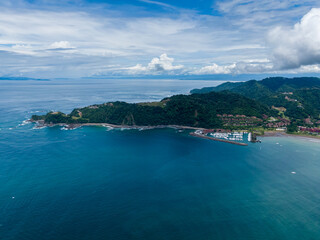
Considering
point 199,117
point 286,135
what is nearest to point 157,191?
point 199,117

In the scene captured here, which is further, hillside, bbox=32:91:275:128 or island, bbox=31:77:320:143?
hillside, bbox=32:91:275:128

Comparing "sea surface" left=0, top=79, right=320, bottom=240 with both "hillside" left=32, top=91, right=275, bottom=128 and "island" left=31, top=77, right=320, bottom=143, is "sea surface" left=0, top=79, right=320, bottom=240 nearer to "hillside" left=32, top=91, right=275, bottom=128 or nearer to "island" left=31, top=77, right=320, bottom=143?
"island" left=31, top=77, right=320, bottom=143

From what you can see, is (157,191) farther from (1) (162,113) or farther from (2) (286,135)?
(2) (286,135)

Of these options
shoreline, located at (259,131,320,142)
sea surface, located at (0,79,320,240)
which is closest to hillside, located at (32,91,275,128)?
shoreline, located at (259,131,320,142)

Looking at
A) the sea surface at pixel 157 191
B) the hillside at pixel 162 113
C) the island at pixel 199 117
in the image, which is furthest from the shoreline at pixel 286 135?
the hillside at pixel 162 113

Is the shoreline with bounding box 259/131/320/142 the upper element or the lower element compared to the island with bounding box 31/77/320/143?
lower

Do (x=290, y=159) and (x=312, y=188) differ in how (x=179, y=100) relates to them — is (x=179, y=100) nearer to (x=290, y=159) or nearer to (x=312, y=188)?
(x=290, y=159)

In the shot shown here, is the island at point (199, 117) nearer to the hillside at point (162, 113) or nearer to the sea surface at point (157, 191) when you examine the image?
the hillside at point (162, 113)
